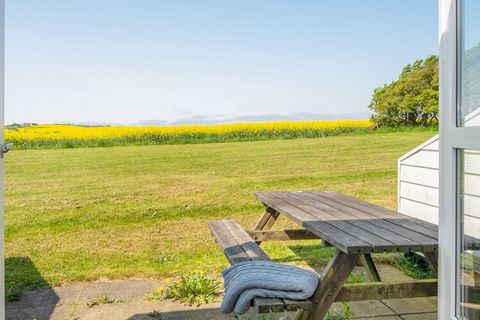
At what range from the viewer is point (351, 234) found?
6.73 ft

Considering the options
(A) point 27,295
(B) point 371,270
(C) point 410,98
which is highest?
(C) point 410,98

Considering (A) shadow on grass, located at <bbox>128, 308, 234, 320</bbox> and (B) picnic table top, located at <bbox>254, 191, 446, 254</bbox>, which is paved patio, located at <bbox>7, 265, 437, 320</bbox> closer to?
(A) shadow on grass, located at <bbox>128, 308, 234, 320</bbox>

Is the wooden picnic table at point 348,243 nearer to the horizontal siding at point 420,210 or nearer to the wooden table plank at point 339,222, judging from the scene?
the wooden table plank at point 339,222

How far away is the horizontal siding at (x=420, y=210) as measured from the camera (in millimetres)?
3018

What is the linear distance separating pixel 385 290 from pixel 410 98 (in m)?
7.40

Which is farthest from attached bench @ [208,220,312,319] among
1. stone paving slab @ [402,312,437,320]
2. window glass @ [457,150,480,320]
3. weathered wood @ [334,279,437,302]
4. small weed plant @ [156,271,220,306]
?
stone paving slab @ [402,312,437,320]

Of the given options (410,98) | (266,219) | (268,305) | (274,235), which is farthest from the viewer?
(410,98)

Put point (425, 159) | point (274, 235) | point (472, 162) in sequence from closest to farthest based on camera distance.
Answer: point (472, 162), point (425, 159), point (274, 235)

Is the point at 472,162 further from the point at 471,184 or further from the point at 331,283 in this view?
the point at 331,283

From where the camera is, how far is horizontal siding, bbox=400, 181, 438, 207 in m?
3.03

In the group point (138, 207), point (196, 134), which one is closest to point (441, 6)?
point (138, 207)

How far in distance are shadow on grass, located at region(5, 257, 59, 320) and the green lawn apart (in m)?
0.02

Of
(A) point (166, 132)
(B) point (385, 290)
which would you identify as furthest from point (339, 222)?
(A) point (166, 132)

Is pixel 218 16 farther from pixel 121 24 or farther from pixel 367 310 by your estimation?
pixel 367 310
